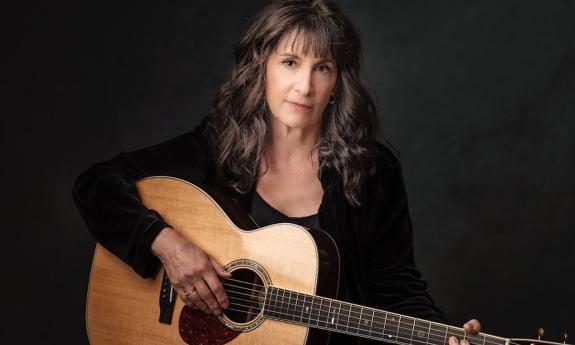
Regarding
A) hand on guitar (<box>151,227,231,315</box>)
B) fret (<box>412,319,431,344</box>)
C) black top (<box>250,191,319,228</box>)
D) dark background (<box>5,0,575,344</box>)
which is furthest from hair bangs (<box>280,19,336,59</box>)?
dark background (<box>5,0,575,344</box>)

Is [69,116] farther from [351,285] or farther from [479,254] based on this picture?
[479,254]

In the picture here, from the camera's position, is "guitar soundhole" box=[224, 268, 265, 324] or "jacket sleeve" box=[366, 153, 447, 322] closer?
"guitar soundhole" box=[224, 268, 265, 324]

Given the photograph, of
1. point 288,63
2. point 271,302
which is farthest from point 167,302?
point 288,63

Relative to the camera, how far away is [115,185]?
3.00 m

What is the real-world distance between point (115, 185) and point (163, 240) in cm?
33

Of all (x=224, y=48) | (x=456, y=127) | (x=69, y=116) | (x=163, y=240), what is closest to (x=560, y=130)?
(x=456, y=127)

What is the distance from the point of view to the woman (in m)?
3.01

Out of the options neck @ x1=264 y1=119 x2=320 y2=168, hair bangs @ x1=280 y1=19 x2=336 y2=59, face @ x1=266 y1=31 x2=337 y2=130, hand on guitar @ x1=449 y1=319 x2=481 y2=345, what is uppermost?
hair bangs @ x1=280 y1=19 x2=336 y2=59

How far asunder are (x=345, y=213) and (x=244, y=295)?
21.7 inches

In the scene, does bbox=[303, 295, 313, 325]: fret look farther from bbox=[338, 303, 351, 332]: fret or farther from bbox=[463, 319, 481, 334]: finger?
bbox=[463, 319, 481, 334]: finger

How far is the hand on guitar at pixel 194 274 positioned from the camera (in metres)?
2.74

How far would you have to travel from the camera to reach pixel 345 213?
3084mm

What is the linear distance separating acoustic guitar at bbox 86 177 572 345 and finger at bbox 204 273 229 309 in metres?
0.04

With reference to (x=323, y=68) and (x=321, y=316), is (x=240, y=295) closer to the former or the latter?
(x=321, y=316)
